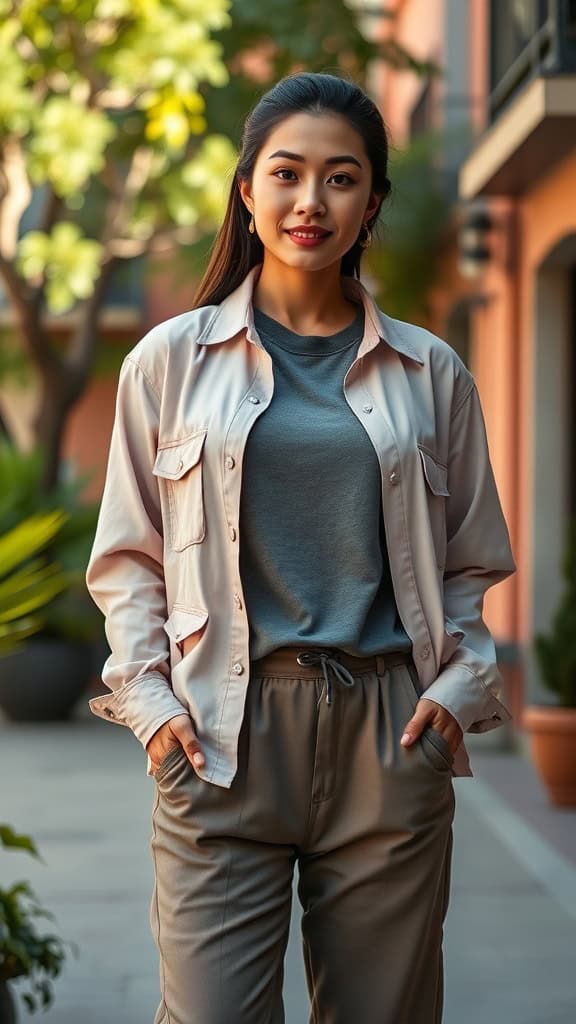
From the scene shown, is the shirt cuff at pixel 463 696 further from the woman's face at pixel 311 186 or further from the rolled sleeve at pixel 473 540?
the woman's face at pixel 311 186

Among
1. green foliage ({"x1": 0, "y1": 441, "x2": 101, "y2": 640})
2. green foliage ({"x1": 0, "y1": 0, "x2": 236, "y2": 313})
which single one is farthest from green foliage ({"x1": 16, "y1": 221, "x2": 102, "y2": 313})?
green foliage ({"x1": 0, "y1": 441, "x2": 101, "y2": 640})

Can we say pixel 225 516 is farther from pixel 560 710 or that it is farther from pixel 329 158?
pixel 560 710

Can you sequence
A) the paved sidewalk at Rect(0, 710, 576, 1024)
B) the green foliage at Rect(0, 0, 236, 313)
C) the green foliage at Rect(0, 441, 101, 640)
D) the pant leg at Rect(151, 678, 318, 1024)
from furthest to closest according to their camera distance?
the green foliage at Rect(0, 441, 101, 640)
the green foliage at Rect(0, 0, 236, 313)
the paved sidewalk at Rect(0, 710, 576, 1024)
the pant leg at Rect(151, 678, 318, 1024)

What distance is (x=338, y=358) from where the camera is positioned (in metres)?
2.77

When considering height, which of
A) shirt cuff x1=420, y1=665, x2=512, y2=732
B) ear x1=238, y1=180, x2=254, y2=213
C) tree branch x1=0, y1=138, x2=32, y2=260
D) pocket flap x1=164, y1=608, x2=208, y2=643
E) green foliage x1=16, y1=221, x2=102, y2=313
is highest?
tree branch x1=0, y1=138, x2=32, y2=260

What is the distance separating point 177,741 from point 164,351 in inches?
24.3

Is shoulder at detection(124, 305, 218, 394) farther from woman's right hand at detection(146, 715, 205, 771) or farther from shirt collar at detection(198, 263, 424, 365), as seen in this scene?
woman's right hand at detection(146, 715, 205, 771)

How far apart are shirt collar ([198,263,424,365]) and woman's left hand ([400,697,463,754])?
0.57m

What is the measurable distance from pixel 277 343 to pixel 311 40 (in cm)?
963

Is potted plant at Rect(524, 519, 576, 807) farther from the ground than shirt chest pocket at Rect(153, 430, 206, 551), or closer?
closer

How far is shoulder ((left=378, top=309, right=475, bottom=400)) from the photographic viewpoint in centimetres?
280

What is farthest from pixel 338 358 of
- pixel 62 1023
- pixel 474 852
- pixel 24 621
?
pixel 24 621

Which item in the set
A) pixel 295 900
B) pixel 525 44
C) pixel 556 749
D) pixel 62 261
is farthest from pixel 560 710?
pixel 62 261

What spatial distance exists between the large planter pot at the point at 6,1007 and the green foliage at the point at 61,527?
8490mm
